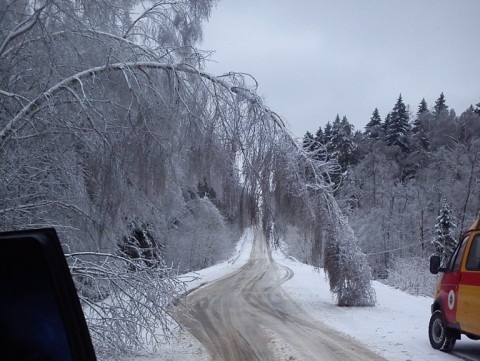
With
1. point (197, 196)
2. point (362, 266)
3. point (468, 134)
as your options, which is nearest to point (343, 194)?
point (362, 266)

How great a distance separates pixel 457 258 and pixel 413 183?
157ft

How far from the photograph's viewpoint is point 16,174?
7.98 m

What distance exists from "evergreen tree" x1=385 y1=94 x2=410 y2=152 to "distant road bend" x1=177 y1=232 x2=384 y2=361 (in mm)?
50796

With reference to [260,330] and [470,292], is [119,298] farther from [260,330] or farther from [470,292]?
[470,292]

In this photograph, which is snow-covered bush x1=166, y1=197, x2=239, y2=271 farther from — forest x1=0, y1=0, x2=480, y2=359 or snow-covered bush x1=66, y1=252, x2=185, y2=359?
snow-covered bush x1=66, y1=252, x2=185, y2=359

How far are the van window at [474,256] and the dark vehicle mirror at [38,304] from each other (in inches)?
303

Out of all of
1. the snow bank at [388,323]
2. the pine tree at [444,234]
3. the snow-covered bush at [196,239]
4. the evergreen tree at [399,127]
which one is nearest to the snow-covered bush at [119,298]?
the snow-covered bush at [196,239]

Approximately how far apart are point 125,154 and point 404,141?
203ft

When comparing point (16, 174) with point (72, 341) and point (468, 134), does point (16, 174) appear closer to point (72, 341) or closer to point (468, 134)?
point (72, 341)

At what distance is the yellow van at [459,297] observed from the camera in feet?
26.7

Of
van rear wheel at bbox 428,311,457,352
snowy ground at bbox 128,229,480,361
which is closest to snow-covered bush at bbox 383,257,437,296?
snowy ground at bbox 128,229,480,361

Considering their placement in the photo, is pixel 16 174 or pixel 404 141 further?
pixel 404 141

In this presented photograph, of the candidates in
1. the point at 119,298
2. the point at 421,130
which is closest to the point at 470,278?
the point at 119,298

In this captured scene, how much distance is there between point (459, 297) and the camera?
8.66 metres
